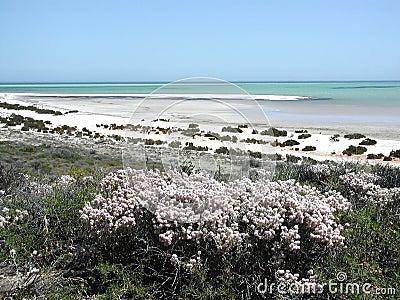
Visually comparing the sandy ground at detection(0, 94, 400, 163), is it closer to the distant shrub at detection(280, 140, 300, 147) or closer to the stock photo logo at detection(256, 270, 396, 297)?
the distant shrub at detection(280, 140, 300, 147)

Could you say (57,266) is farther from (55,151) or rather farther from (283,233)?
(55,151)

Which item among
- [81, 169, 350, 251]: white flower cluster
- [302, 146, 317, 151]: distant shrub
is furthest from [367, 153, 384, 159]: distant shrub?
[81, 169, 350, 251]: white flower cluster

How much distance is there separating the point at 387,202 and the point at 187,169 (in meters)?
2.83

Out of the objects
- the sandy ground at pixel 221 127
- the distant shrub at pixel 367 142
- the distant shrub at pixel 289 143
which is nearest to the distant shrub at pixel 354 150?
the sandy ground at pixel 221 127

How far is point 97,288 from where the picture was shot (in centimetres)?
452

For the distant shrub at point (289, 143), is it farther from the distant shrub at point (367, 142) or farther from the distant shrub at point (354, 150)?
the distant shrub at point (367, 142)

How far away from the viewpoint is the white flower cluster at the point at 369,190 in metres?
6.34
